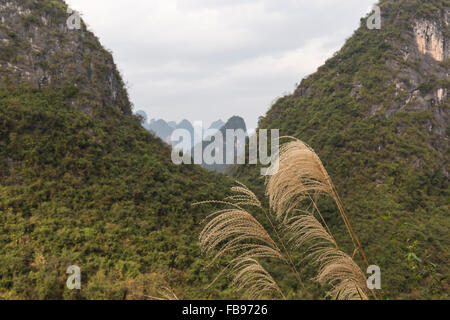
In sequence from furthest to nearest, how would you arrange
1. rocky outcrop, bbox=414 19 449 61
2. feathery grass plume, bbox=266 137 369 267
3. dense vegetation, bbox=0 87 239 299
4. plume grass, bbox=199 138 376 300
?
rocky outcrop, bbox=414 19 449 61 → dense vegetation, bbox=0 87 239 299 → feathery grass plume, bbox=266 137 369 267 → plume grass, bbox=199 138 376 300

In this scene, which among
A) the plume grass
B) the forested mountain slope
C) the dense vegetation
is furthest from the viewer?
the forested mountain slope

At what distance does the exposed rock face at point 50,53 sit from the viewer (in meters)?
16.3

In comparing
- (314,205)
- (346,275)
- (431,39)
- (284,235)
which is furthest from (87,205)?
(431,39)

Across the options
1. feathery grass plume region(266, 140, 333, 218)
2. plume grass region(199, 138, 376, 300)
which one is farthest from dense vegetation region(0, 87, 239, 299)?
feathery grass plume region(266, 140, 333, 218)

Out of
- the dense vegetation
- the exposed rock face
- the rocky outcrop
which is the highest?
the rocky outcrop

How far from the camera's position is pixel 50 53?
58.3ft

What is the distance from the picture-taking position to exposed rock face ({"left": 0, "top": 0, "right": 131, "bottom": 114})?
53.5 feet

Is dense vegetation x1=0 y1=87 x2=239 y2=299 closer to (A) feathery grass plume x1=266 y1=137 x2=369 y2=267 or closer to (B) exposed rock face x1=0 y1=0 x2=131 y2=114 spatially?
(B) exposed rock face x1=0 y1=0 x2=131 y2=114

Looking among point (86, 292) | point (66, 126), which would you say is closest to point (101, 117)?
point (66, 126)

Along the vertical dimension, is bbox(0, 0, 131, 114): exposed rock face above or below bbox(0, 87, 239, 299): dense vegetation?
above

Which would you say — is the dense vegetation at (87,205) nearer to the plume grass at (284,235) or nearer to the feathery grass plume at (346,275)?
the plume grass at (284,235)

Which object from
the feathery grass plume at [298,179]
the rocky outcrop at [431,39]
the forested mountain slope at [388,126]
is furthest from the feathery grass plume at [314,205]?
the rocky outcrop at [431,39]

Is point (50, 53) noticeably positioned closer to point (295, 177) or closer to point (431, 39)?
point (295, 177)
